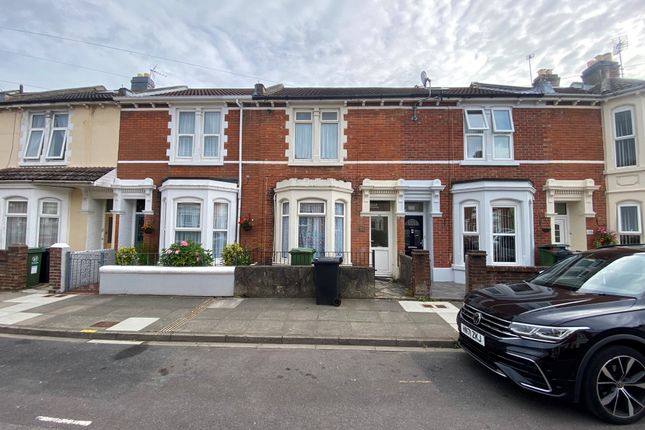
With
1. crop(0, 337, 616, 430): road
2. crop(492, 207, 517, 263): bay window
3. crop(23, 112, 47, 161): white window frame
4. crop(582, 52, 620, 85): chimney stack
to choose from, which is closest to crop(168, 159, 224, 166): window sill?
crop(23, 112, 47, 161): white window frame

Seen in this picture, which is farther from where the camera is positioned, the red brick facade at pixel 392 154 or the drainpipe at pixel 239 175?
the drainpipe at pixel 239 175

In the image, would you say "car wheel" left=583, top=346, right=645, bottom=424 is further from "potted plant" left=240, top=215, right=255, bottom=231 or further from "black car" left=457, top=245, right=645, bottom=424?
"potted plant" left=240, top=215, right=255, bottom=231

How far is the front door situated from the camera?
36.0 feet

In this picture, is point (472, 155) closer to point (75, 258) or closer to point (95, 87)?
point (75, 258)

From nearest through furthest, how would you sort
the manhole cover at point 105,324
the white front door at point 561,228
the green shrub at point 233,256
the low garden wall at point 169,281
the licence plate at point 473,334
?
the licence plate at point 473,334 < the manhole cover at point 105,324 < the low garden wall at point 169,281 < the green shrub at point 233,256 < the white front door at point 561,228

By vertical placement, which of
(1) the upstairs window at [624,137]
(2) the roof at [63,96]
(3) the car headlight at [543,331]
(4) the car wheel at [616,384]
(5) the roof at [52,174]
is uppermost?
(2) the roof at [63,96]

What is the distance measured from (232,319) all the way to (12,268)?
7319mm

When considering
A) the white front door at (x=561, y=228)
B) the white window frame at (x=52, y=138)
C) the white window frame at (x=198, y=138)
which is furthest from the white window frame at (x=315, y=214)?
the white window frame at (x=52, y=138)

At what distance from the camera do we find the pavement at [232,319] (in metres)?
5.42

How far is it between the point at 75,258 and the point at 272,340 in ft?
24.2

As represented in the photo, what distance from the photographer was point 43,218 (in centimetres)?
1098

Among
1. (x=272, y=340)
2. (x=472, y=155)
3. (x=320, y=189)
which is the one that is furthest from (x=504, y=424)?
(x=472, y=155)

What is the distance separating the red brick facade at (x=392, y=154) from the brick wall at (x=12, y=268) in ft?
11.0

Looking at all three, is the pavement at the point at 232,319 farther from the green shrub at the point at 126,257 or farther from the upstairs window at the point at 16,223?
the upstairs window at the point at 16,223
